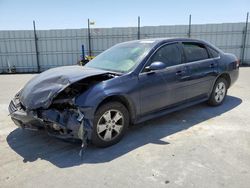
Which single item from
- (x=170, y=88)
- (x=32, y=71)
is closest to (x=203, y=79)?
(x=170, y=88)

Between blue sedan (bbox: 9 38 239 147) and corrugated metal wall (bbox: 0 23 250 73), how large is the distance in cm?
821

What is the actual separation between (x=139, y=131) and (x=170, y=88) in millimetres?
942

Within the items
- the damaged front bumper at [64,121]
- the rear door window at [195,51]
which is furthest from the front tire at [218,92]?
the damaged front bumper at [64,121]

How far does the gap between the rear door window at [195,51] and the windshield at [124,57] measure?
88 centimetres

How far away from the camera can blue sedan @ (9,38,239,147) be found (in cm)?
302

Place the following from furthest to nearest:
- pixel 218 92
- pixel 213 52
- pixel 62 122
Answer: pixel 218 92 < pixel 213 52 < pixel 62 122

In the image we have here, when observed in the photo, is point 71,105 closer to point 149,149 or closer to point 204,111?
point 149,149

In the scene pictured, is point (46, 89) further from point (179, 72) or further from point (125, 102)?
point (179, 72)

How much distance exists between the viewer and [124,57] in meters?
3.94

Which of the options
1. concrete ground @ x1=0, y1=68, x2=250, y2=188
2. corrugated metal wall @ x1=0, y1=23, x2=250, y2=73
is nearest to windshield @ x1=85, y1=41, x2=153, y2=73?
concrete ground @ x1=0, y1=68, x2=250, y2=188

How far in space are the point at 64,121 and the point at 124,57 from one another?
1637 mm

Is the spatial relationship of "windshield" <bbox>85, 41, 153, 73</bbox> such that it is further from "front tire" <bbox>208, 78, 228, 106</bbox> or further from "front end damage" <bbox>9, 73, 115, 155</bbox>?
"front tire" <bbox>208, 78, 228, 106</bbox>

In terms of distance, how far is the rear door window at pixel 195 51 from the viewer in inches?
171

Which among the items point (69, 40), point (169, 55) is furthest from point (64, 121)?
point (69, 40)
